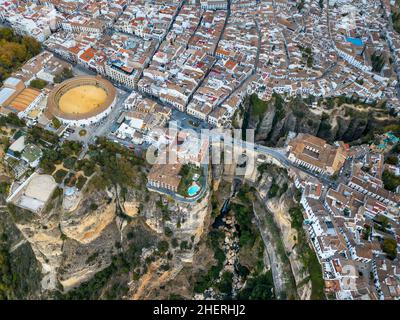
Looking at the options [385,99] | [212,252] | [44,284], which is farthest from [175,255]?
[385,99]

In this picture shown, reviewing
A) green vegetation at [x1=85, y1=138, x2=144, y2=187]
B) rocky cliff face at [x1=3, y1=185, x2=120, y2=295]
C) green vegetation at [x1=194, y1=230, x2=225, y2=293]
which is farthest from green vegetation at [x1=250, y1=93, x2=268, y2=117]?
rocky cliff face at [x1=3, y1=185, x2=120, y2=295]

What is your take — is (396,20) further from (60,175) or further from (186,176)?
(60,175)

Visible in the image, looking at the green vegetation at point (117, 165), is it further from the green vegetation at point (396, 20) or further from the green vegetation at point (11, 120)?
the green vegetation at point (396, 20)

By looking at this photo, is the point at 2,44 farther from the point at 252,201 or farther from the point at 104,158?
the point at 252,201

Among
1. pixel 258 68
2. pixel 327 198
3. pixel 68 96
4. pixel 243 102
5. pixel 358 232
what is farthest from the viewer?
pixel 258 68

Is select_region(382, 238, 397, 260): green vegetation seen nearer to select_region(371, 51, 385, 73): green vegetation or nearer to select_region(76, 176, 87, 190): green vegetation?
select_region(76, 176, 87, 190): green vegetation

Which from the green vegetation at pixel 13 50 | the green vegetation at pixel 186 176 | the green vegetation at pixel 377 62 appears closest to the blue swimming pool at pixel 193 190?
the green vegetation at pixel 186 176
